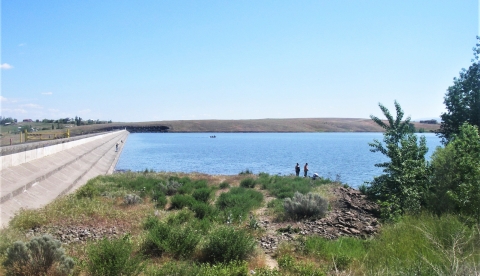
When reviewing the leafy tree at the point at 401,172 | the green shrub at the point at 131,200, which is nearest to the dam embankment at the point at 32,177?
the green shrub at the point at 131,200

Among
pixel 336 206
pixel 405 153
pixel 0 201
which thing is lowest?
pixel 336 206

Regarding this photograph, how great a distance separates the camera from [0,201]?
1152cm

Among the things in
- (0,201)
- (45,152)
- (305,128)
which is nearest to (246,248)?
(0,201)

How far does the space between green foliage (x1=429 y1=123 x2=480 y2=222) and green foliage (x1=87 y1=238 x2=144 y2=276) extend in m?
8.03

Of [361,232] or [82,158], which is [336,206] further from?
[82,158]

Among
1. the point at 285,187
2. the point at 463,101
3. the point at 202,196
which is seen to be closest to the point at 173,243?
the point at 202,196

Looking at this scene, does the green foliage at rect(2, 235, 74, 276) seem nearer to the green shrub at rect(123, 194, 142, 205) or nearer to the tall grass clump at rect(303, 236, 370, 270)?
the tall grass clump at rect(303, 236, 370, 270)

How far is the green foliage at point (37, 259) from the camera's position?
22.1 ft

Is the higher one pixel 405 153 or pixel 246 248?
pixel 405 153

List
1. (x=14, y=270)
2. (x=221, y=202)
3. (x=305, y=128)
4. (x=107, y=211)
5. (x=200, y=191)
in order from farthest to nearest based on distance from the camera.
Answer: (x=305, y=128) → (x=200, y=191) → (x=221, y=202) → (x=107, y=211) → (x=14, y=270)

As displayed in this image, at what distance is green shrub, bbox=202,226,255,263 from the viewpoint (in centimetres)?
827

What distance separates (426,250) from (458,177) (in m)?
5.35

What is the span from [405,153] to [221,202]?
748 centimetres

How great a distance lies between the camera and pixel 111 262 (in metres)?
6.66
